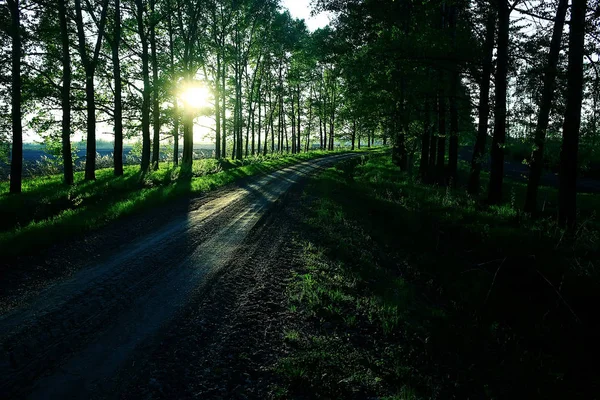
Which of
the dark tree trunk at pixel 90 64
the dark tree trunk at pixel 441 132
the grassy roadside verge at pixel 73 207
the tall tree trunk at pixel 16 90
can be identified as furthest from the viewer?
the dark tree trunk at pixel 90 64

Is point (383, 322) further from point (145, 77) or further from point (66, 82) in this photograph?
point (145, 77)

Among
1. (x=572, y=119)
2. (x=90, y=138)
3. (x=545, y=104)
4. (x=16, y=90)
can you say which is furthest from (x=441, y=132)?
(x=16, y=90)

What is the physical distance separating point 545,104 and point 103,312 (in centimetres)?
1230

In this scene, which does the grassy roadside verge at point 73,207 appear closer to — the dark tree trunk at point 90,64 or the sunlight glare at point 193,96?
the dark tree trunk at point 90,64

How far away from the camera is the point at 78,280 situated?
5270 millimetres

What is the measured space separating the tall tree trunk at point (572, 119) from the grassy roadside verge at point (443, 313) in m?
0.76

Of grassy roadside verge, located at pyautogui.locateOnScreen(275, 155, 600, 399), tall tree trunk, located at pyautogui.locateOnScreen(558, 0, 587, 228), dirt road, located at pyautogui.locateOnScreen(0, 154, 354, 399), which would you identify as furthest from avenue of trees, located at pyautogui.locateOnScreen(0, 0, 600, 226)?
dirt road, located at pyautogui.locateOnScreen(0, 154, 354, 399)

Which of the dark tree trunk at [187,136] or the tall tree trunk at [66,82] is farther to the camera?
the dark tree trunk at [187,136]

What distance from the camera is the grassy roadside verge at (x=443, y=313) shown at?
10.9 ft

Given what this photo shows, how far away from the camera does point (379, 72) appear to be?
1673 centimetres

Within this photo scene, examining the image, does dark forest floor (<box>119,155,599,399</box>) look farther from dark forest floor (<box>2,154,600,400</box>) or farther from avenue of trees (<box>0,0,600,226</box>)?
avenue of trees (<box>0,0,600,226</box>)

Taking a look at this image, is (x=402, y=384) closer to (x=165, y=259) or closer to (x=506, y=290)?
(x=506, y=290)

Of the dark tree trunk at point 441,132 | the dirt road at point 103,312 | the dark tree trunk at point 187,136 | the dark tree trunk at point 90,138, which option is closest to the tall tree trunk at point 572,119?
the dark tree trunk at point 441,132

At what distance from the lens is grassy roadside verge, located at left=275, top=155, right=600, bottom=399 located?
3.31m
